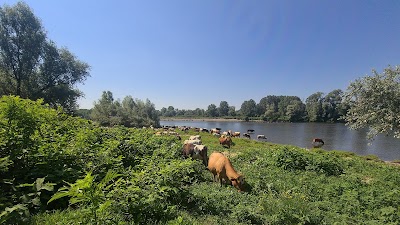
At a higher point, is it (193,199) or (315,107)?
(315,107)

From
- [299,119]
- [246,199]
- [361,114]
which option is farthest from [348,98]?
[299,119]

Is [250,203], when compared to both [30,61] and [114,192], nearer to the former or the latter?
[114,192]

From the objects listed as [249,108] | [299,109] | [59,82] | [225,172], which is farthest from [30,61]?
[249,108]

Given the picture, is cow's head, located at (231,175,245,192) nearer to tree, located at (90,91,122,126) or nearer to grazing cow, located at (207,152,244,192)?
grazing cow, located at (207,152,244,192)

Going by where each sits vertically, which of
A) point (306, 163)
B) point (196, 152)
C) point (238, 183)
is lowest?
point (306, 163)

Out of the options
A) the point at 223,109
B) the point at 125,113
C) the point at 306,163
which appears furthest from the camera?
the point at 223,109

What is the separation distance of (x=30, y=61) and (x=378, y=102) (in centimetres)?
3476

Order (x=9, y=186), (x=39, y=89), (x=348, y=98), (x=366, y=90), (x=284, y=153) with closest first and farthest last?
(x=9, y=186)
(x=284, y=153)
(x=366, y=90)
(x=348, y=98)
(x=39, y=89)

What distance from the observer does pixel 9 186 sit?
161 inches

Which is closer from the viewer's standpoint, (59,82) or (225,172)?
(225,172)

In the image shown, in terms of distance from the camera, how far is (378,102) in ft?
50.8

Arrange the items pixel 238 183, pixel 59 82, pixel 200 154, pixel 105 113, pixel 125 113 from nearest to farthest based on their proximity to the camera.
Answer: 1. pixel 238 183
2. pixel 200 154
3. pixel 59 82
4. pixel 105 113
5. pixel 125 113

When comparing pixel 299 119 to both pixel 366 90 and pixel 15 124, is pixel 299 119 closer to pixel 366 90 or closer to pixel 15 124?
pixel 366 90

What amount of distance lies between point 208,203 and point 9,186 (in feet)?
14.5
